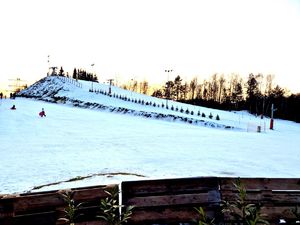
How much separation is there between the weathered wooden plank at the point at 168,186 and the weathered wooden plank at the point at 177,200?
0.08 meters

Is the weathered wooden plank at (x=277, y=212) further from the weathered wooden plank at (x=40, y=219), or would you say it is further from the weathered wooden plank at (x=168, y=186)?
the weathered wooden plank at (x=40, y=219)

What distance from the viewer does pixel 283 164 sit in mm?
13188

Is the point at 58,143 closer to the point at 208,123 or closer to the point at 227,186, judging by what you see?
the point at 227,186

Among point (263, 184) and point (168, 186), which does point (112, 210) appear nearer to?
point (168, 186)

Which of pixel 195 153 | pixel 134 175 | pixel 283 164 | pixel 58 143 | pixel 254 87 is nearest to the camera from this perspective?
pixel 134 175

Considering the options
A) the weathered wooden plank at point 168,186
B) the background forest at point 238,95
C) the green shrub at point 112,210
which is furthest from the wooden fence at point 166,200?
the background forest at point 238,95

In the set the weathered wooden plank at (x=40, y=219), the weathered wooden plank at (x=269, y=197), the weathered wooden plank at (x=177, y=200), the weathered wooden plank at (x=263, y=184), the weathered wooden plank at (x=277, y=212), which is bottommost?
the weathered wooden plank at (x=40, y=219)

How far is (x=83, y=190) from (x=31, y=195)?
0.82 metres

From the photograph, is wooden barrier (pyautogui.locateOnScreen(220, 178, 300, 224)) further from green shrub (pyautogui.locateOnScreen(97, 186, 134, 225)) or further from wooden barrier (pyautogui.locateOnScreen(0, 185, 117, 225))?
green shrub (pyautogui.locateOnScreen(97, 186, 134, 225))

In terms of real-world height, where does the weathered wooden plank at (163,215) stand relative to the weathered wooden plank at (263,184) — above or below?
below

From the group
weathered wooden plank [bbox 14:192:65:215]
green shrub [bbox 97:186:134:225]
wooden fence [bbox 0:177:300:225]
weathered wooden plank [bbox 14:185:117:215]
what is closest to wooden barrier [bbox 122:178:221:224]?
wooden fence [bbox 0:177:300:225]

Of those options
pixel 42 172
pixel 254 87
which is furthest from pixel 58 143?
pixel 254 87

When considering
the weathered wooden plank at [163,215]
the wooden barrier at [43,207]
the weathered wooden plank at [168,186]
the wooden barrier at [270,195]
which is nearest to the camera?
the wooden barrier at [43,207]

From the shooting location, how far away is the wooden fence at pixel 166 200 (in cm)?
503
